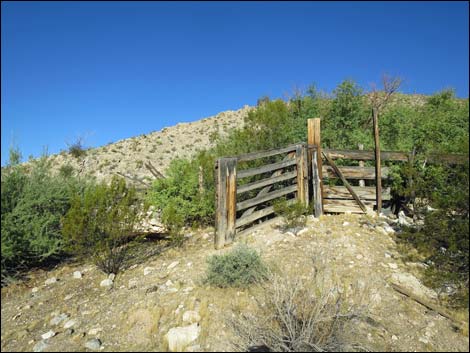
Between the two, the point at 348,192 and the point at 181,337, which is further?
the point at 348,192

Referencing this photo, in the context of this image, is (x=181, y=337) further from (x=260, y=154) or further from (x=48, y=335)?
(x=260, y=154)

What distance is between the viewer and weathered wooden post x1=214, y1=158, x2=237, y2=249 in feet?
19.3

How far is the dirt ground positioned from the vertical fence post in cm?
130

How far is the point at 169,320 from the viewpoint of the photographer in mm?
3676

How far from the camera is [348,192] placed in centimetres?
745

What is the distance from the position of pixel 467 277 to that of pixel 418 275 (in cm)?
78

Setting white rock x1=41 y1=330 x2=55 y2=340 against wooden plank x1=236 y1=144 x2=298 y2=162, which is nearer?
white rock x1=41 y1=330 x2=55 y2=340

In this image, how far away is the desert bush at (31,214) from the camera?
4328 millimetres

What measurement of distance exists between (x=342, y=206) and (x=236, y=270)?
389 cm

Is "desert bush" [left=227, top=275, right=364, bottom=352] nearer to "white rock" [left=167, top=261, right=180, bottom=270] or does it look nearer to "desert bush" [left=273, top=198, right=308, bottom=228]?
"white rock" [left=167, top=261, right=180, bottom=270]

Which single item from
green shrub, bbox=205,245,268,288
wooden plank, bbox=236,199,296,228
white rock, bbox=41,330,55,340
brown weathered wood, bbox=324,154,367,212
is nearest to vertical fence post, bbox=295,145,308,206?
wooden plank, bbox=236,199,296,228

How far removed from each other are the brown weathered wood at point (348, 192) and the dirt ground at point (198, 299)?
1.33m

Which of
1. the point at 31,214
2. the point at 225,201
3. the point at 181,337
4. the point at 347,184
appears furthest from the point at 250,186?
the point at 31,214

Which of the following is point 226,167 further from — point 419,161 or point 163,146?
point 163,146
